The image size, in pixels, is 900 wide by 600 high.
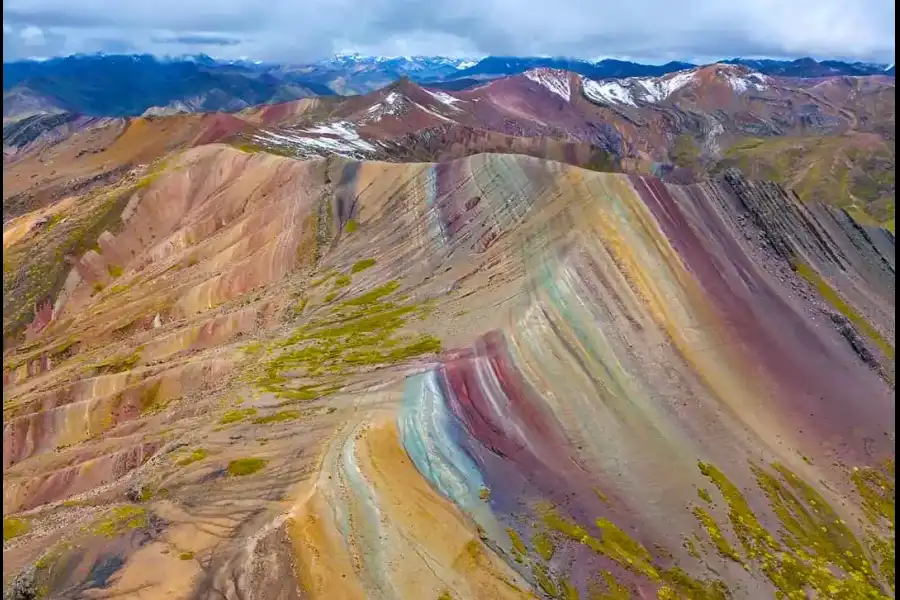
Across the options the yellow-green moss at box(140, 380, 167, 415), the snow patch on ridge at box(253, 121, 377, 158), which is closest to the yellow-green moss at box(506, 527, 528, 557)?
the yellow-green moss at box(140, 380, 167, 415)

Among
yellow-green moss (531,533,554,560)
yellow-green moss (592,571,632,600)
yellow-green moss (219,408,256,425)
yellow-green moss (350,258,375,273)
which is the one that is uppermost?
yellow-green moss (350,258,375,273)

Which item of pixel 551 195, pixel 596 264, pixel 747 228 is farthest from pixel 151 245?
pixel 747 228

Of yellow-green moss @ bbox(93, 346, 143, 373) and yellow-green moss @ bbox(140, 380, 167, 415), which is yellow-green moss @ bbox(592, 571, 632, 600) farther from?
yellow-green moss @ bbox(93, 346, 143, 373)

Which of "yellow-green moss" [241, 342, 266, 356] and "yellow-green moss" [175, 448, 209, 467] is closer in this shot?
"yellow-green moss" [175, 448, 209, 467]

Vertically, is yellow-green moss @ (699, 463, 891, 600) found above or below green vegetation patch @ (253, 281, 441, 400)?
below

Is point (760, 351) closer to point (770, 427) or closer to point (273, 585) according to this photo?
point (770, 427)

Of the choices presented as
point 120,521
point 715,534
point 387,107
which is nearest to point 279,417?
point 120,521
